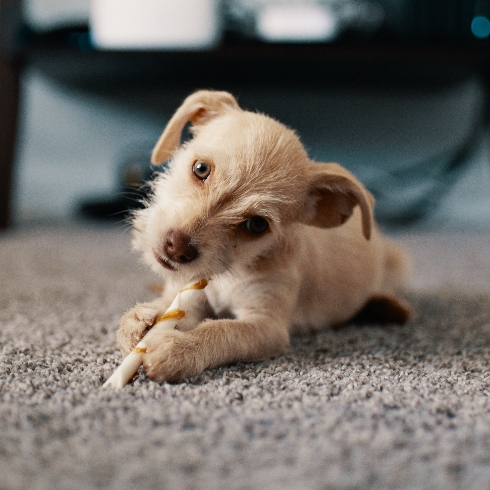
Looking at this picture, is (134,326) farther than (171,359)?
Yes

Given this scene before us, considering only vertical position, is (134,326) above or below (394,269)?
above

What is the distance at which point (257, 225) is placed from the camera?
1.19 meters

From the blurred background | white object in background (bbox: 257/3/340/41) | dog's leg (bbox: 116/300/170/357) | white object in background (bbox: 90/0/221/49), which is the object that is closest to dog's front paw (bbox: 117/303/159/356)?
dog's leg (bbox: 116/300/170/357)

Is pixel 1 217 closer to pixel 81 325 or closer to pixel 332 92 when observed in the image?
pixel 81 325

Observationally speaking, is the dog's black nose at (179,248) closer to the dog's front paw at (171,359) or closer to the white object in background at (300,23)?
the dog's front paw at (171,359)

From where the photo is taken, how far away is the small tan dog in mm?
1088

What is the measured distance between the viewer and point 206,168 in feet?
3.93

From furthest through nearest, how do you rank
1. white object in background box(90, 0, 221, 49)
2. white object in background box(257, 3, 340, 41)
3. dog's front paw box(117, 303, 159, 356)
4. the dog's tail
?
white object in background box(257, 3, 340, 41)
white object in background box(90, 0, 221, 49)
the dog's tail
dog's front paw box(117, 303, 159, 356)

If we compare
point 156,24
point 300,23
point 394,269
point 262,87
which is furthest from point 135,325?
point 262,87

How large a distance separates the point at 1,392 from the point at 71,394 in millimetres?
Result: 110

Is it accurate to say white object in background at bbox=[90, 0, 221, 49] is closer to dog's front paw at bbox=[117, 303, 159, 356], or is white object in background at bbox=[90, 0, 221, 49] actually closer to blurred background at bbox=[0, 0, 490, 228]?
blurred background at bbox=[0, 0, 490, 228]

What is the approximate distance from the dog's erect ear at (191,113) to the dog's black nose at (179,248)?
0.38 meters

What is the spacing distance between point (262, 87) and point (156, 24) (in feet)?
3.54

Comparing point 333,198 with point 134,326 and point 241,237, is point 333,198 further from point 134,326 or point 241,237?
point 134,326
